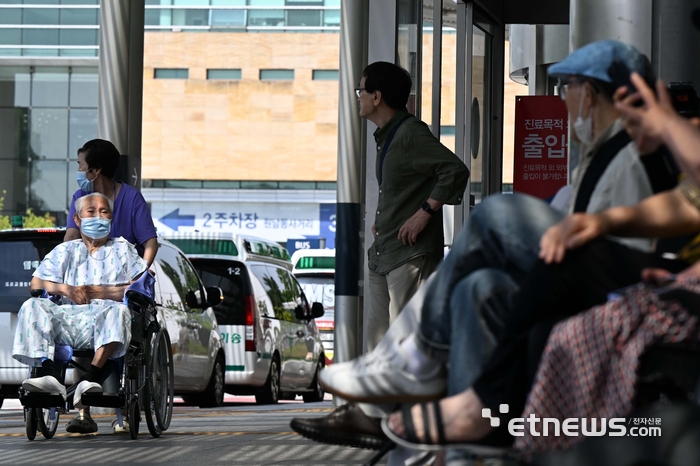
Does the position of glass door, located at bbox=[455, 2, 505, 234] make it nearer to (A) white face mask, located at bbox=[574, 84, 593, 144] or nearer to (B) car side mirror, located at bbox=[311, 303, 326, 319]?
(B) car side mirror, located at bbox=[311, 303, 326, 319]

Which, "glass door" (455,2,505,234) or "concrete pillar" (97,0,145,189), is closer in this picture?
"glass door" (455,2,505,234)

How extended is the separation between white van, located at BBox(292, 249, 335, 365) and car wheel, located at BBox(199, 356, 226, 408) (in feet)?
36.8

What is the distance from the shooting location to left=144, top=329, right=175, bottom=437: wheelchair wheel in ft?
29.8

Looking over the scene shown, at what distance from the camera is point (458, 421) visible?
3.48 metres

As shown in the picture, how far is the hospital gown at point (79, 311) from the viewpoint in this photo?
345 inches

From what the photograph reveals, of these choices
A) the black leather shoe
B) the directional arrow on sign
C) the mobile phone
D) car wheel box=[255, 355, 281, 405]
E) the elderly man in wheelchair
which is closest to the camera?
the mobile phone

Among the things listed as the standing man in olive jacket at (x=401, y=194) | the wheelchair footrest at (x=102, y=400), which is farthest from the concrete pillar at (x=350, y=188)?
the standing man in olive jacket at (x=401, y=194)

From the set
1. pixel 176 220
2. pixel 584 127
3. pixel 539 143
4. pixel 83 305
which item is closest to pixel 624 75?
pixel 584 127

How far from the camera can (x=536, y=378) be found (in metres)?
3.25

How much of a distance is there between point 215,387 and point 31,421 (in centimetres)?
696

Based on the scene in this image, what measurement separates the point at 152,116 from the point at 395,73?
5597cm

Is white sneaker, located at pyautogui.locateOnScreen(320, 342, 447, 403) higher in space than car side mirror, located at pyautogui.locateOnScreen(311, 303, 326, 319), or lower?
higher

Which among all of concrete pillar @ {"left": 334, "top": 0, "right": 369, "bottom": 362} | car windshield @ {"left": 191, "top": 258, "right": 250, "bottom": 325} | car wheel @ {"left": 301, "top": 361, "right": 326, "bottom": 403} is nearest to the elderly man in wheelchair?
concrete pillar @ {"left": 334, "top": 0, "right": 369, "bottom": 362}

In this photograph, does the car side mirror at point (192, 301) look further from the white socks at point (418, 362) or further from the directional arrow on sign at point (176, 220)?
the directional arrow on sign at point (176, 220)
